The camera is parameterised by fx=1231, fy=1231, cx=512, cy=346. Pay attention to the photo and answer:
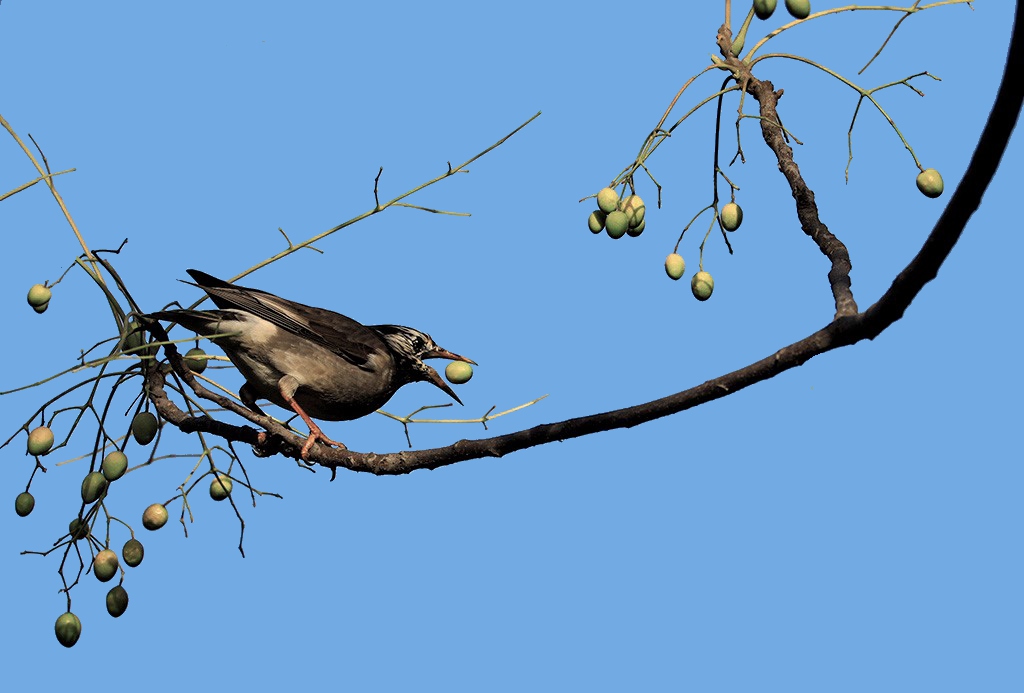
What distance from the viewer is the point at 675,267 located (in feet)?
18.6

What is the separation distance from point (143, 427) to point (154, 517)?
56 cm

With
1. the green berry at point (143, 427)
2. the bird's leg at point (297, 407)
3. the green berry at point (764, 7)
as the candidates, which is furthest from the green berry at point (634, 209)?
the green berry at point (143, 427)

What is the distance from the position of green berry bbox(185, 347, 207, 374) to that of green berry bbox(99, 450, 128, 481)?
0.58 metres

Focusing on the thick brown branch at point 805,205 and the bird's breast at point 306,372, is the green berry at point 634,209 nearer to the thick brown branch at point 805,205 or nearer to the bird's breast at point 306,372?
the thick brown branch at point 805,205

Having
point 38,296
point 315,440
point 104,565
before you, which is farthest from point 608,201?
point 104,565

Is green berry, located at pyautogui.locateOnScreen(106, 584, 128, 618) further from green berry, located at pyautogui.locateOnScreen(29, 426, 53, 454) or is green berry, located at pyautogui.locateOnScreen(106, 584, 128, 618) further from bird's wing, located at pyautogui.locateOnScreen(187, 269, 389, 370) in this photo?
bird's wing, located at pyautogui.locateOnScreen(187, 269, 389, 370)

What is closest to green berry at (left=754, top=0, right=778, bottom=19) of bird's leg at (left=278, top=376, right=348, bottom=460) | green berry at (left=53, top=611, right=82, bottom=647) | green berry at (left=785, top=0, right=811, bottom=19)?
green berry at (left=785, top=0, right=811, bottom=19)

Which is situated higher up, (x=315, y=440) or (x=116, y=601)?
(x=315, y=440)

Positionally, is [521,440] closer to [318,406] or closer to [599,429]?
[599,429]

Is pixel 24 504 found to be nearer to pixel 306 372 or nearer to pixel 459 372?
pixel 306 372

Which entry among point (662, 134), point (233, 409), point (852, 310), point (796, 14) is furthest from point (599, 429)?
point (796, 14)

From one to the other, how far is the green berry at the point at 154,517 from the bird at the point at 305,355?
0.75 m

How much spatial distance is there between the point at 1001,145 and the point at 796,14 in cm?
247

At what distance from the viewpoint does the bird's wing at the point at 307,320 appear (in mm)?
6629
